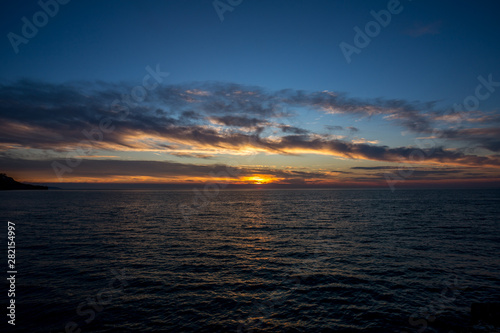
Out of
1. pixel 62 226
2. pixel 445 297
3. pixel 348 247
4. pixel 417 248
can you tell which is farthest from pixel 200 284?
pixel 62 226

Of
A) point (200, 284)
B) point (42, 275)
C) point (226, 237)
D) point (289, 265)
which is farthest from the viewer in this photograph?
point (226, 237)

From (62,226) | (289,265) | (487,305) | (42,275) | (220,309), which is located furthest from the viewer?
(62,226)

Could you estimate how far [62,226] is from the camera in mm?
47250

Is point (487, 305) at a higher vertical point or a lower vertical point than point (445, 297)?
higher

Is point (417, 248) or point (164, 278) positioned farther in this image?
point (417, 248)

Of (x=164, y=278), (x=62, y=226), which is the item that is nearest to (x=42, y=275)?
(x=164, y=278)

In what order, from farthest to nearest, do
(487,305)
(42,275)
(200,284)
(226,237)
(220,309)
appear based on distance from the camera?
(226,237) < (42,275) < (200,284) < (220,309) < (487,305)

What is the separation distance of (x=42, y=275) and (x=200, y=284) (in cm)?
1394

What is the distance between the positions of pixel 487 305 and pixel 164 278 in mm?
22177

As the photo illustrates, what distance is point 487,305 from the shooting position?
584 inches

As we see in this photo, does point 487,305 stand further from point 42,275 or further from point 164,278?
point 42,275

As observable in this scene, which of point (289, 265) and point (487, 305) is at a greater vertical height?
point (487, 305)

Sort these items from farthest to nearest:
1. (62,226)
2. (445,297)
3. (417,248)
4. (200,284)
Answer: (62,226), (417,248), (200,284), (445,297)

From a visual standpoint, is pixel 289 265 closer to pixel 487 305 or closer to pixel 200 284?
pixel 200 284
